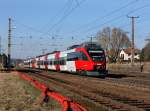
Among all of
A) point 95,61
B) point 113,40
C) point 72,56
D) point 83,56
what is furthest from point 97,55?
point 113,40

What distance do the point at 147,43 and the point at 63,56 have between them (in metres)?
88.3

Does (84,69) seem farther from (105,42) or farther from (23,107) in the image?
(105,42)

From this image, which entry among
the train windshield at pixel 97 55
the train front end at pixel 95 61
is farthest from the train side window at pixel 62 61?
the train windshield at pixel 97 55

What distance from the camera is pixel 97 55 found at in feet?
150

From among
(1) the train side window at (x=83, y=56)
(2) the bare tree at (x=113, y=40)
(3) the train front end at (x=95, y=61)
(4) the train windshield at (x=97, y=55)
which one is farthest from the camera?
(2) the bare tree at (x=113, y=40)

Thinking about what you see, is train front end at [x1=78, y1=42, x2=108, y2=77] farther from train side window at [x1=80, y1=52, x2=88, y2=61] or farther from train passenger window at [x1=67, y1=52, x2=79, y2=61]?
train passenger window at [x1=67, y1=52, x2=79, y2=61]

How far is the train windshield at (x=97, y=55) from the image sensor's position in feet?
149

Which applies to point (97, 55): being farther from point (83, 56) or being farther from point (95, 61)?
point (83, 56)

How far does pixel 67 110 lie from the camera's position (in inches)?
500

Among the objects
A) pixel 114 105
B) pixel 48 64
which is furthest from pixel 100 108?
pixel 48 64

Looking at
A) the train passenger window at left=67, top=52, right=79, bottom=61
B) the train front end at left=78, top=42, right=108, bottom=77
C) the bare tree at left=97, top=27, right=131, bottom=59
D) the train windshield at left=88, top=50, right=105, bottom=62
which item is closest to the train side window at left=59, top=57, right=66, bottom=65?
the train passenger window at left=67, top=52, right=79, bottom=61

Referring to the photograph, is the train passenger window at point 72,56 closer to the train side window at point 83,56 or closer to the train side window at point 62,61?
the train side window at point 83,56

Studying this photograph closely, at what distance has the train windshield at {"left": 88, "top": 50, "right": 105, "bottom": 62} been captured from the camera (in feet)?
149

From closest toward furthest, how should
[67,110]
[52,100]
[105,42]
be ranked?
[67,110]
[52,100]
[105,42]
